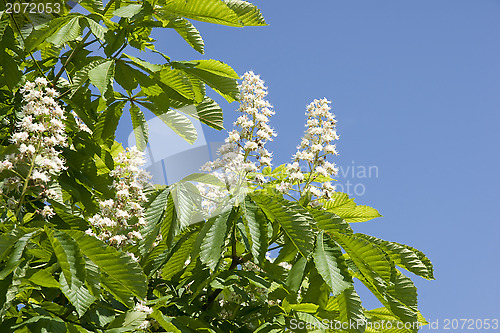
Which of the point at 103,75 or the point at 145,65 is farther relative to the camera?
the point at 145,65

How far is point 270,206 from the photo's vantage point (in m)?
2.08

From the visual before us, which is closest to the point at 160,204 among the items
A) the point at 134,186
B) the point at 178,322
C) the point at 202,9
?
the point at 134,186

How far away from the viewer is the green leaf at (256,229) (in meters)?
2.00

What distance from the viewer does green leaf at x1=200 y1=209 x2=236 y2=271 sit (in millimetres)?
1965

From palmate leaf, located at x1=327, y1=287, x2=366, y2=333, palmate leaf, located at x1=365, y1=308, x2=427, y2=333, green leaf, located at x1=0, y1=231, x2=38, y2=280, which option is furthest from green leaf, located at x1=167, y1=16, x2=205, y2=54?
palmate leaf, located at x1=365, y1=308, x2=427, y2=333

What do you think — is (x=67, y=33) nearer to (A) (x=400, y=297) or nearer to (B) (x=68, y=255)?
(B) (x=68, y=255)

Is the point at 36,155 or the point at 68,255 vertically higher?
the point at 36,155

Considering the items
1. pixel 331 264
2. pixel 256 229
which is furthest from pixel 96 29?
pixel 331 264

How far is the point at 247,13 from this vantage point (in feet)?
8.16

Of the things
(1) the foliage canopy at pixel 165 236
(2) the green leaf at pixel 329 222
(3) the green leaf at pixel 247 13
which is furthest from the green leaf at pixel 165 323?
(3) the green leaf at pixel 247 13

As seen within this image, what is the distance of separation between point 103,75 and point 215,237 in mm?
897

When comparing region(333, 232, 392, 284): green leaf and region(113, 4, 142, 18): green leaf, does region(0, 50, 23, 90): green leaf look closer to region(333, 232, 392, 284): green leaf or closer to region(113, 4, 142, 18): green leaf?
region(113, 4, 142, 18): green leaf

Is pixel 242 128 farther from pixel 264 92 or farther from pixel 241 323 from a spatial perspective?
pixel 241 323

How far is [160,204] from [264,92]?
0.85m
